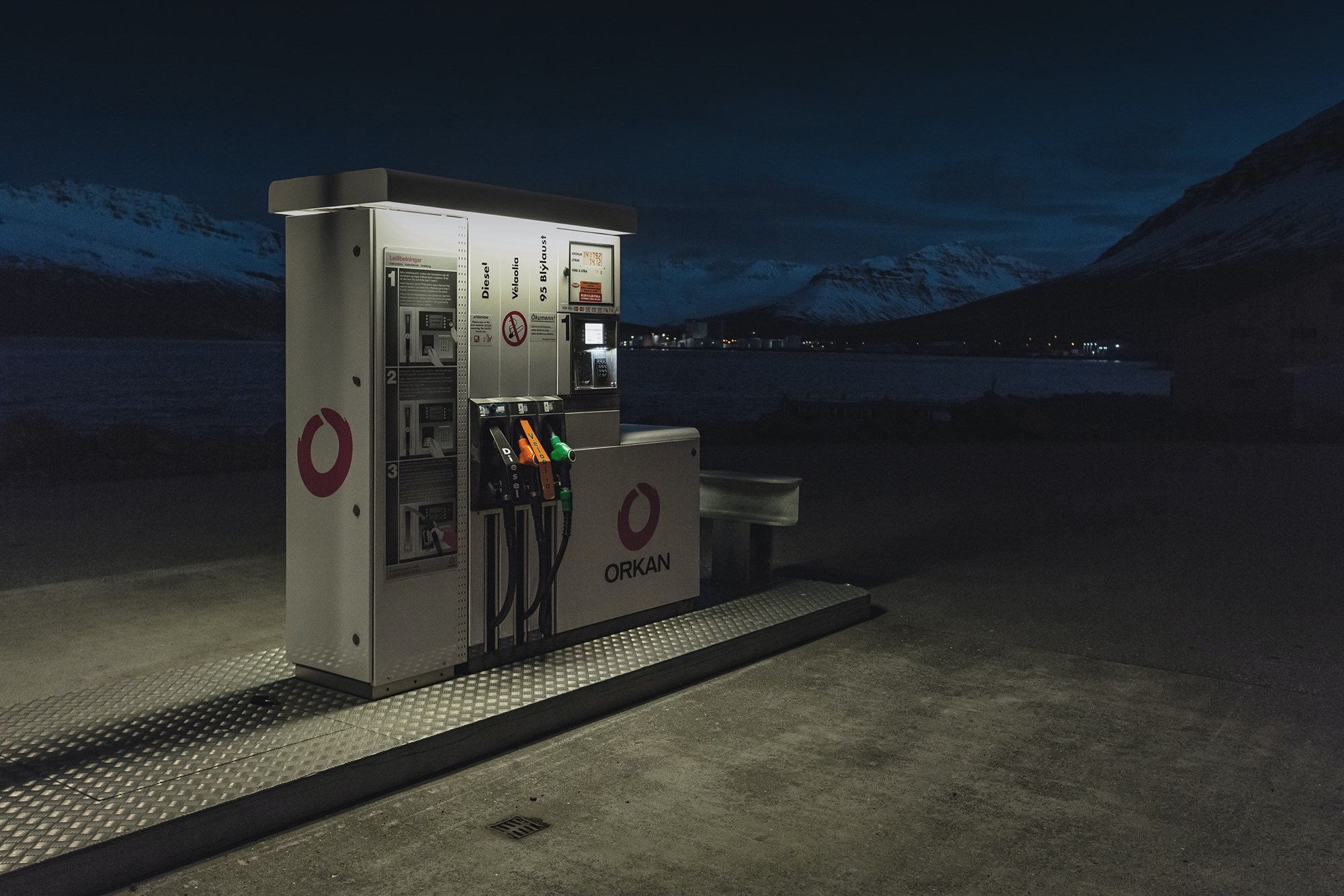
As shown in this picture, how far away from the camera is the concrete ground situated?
3.55 meters

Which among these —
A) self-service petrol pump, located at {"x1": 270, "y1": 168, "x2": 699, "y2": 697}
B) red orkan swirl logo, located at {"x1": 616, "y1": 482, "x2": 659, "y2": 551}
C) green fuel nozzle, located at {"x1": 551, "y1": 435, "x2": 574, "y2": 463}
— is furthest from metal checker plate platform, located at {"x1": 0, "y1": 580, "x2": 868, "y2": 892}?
green fuel nozzle, located at {"x1": 551, "y1": 435, "x2": 574, "y2": 463}

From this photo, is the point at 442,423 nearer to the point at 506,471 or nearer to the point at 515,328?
the point at 506,471

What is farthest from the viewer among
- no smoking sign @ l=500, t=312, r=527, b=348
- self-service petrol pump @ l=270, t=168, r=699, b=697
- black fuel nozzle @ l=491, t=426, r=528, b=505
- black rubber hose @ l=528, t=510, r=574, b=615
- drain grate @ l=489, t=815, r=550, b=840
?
black rubber hose @ l=528, t=510, r=574, b=615

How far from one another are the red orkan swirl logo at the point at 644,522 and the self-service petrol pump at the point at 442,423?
9 cm

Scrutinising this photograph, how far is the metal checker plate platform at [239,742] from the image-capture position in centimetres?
338

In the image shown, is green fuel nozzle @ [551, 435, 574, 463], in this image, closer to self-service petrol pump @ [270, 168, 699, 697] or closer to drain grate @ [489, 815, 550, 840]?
self-service petrol pump @ [270, 168, 699, 697]

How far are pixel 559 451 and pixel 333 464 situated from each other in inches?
42.0

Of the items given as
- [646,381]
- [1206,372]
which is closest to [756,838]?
[1206,372]

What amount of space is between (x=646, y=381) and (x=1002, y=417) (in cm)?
5270

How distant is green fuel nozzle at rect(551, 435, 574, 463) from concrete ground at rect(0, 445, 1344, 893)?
124 centimetres

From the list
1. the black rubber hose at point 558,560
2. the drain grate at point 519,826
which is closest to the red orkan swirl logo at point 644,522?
the black rubber hose at point 558,560

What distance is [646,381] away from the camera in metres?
78.6

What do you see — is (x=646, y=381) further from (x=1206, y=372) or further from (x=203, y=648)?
(x=203, y=648)

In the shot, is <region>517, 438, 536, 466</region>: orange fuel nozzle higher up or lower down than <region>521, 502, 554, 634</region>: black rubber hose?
higher up
